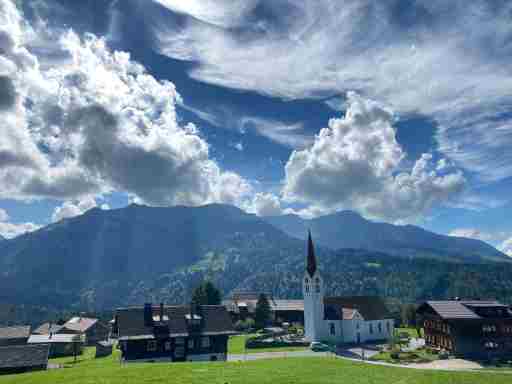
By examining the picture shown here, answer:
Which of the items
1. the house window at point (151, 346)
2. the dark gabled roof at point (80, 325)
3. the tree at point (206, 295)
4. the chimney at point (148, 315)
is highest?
the tree at point (206, 295)

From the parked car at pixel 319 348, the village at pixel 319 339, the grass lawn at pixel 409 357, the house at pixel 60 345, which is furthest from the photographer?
the house at pixel 60 345

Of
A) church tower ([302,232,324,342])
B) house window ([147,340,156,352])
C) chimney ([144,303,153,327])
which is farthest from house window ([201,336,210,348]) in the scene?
church tower ([302,232,324,342])

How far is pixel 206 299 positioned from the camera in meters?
110

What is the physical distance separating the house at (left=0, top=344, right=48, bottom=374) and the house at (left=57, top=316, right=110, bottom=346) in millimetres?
58109

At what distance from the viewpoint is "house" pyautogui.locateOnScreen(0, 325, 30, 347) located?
102 m

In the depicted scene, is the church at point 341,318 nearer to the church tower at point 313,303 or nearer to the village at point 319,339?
the church tower at point 313,303

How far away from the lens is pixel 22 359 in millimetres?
58562

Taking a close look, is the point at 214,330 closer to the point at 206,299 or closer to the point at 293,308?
the point at 206,299

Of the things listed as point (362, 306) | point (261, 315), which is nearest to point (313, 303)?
point (362, 306)

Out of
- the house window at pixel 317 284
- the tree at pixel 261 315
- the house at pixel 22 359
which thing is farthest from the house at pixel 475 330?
the house at pixel 22 359

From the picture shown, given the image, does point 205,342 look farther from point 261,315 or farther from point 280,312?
point 280,312

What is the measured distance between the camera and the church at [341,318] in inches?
3484

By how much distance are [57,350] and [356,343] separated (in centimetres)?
6799

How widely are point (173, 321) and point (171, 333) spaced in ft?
7.68
